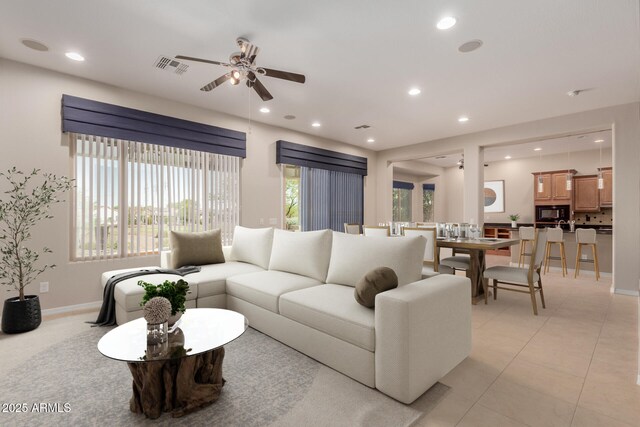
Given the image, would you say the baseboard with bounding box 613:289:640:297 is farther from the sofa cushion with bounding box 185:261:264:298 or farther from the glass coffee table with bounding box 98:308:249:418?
the glass coffee table with bounding box 98:308:249:418

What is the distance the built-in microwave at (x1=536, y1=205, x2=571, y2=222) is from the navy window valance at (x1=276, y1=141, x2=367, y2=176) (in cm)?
519

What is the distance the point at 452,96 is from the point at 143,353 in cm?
453

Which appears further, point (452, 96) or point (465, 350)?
point (452, 96)

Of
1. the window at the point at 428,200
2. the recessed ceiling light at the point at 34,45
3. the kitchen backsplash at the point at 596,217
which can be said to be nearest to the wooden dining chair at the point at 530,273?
the recessed ceiling light at the point at 34,45

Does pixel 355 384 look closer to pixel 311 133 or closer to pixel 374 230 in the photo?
pixel 374 230

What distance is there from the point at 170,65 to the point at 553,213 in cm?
939

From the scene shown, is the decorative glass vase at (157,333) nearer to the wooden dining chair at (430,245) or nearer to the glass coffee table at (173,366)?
the glass coffee table at (173,366)

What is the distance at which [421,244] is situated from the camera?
8.23 feet

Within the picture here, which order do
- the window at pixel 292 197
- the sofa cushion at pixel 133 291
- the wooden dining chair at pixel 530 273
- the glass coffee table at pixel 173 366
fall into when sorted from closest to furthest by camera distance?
the glass coffee table at pixel 173 366, the sofa cushion at pixel 133 291, the wooden dining chair at pixel 530 273, the window at pixel 292 197

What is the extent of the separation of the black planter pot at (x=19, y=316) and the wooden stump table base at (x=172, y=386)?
6.85 feet

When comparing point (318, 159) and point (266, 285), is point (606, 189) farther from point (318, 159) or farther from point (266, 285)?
point (266, 285)

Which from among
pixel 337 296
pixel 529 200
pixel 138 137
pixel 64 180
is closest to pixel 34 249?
pixel 64 180

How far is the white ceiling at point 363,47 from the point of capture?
2.52m

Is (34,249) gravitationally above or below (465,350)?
above
